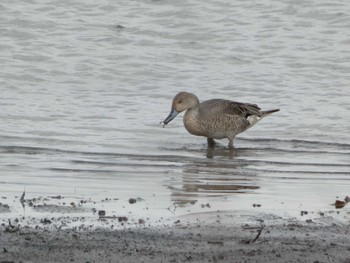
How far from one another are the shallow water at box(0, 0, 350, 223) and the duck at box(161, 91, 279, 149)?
0.20 meters

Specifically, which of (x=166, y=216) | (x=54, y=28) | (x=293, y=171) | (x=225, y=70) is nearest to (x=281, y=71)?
(x=225, y=70)

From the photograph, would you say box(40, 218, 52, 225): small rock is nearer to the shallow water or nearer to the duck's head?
the shallow water

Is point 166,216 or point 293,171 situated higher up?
point 166,216

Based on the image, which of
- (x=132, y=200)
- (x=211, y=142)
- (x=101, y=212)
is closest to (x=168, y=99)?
(x=211, y=142)

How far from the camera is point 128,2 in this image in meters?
21.6

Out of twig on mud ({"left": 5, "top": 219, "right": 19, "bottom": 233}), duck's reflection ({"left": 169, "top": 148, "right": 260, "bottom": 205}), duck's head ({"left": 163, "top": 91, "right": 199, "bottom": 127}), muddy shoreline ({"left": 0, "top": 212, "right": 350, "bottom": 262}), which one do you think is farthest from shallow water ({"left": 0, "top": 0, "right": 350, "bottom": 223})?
twig on mud ({"left": 5, "top": 219, "right": 19, "bottom": 233})

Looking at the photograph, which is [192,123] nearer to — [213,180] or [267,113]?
[267,113]

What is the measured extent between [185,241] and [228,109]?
6.70 m

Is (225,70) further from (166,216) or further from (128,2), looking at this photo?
(166,216)

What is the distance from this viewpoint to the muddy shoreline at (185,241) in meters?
6.03

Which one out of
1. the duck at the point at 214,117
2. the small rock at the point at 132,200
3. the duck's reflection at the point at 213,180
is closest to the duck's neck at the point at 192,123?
the duck at the point at 214,117

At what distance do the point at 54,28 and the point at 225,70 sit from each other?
3886mm

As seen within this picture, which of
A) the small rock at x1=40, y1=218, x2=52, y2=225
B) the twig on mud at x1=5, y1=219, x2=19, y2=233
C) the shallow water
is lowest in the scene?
the shallow water

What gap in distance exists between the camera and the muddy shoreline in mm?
6027
